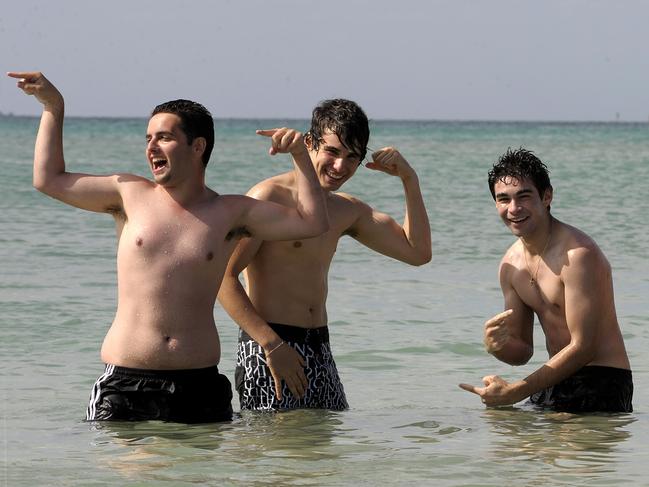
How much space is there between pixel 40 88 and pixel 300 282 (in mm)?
1384

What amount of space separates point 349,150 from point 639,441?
183cm

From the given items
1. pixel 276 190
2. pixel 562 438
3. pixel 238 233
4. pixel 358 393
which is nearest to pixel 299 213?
pixel 238 233

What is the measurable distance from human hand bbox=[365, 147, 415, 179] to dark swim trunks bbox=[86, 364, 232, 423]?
1.16 meters

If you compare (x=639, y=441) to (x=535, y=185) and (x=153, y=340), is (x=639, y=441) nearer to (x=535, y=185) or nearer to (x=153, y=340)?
(x=535, y=185)

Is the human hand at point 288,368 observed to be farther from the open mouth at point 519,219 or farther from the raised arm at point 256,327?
the open mouth at point 519,219

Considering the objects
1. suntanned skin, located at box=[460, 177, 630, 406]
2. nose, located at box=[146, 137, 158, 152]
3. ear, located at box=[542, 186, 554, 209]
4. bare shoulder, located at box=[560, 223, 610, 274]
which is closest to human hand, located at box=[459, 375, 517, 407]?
suntanned skin, located at box=[460, 177, 630, 406]

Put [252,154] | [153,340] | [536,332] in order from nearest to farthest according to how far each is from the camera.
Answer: [153,340] < [536,332] < [252,154]

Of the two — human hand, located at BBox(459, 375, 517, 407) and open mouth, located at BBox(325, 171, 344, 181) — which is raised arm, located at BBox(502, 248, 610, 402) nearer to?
human hand, located at BBox(459, 375, 517, 407)

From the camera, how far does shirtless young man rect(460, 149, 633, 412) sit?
5359mm

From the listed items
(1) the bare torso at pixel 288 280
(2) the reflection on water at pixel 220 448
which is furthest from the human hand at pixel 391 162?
(2) the reflection on water at pixel 220 448

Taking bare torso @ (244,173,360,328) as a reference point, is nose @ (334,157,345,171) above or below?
above

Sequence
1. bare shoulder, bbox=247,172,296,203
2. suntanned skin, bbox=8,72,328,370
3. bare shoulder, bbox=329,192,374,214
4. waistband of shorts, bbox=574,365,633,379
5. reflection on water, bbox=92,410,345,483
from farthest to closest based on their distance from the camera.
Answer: bare shoulder, bbox=329,192,374,214
waistband of shorts, bbox=574,365,633,379
bare shoulder, bbox=247,172,296,203
reflection on water, bbox=92,410,345,483
suntanned skin, bbox=8,72,328,370

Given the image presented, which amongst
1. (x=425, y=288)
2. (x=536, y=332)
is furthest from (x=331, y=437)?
(x=425, y=288)

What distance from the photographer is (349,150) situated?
5.32 m
